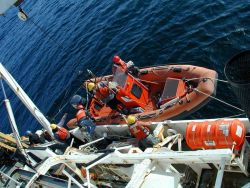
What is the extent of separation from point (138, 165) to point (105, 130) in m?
5.86

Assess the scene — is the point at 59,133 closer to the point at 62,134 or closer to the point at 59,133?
the point at 59,133

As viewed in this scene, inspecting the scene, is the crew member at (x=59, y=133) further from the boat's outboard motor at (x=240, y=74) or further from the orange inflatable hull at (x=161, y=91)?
→ the boat's outboard motor at (x=240, y=74)

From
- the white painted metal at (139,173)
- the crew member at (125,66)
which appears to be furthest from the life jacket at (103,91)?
the white painted metal at (139,173)

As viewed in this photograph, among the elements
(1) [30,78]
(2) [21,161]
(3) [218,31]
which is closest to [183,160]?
(2) [21,161]

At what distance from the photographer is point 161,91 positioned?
1438 cm

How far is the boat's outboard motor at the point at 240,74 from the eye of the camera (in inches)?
211

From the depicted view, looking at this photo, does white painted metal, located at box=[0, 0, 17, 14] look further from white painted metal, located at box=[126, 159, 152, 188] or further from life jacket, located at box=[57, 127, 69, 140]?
life jacket, located at box=[57, 127, 69, 140]

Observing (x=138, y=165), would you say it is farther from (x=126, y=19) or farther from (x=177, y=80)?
(x=126, y=19)

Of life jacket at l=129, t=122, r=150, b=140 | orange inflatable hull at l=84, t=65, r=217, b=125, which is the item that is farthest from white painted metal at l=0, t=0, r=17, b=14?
orange inflatable hull at l=84, t=65, r=217, b=125

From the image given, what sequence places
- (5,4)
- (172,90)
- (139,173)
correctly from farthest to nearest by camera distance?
(172,90), (5,4), (139,173)

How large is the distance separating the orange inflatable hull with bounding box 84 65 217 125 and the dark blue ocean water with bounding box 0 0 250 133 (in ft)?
3.04

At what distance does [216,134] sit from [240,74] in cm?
313

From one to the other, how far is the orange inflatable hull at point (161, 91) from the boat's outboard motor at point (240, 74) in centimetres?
681

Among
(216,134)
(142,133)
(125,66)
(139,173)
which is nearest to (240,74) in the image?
(139,173)
